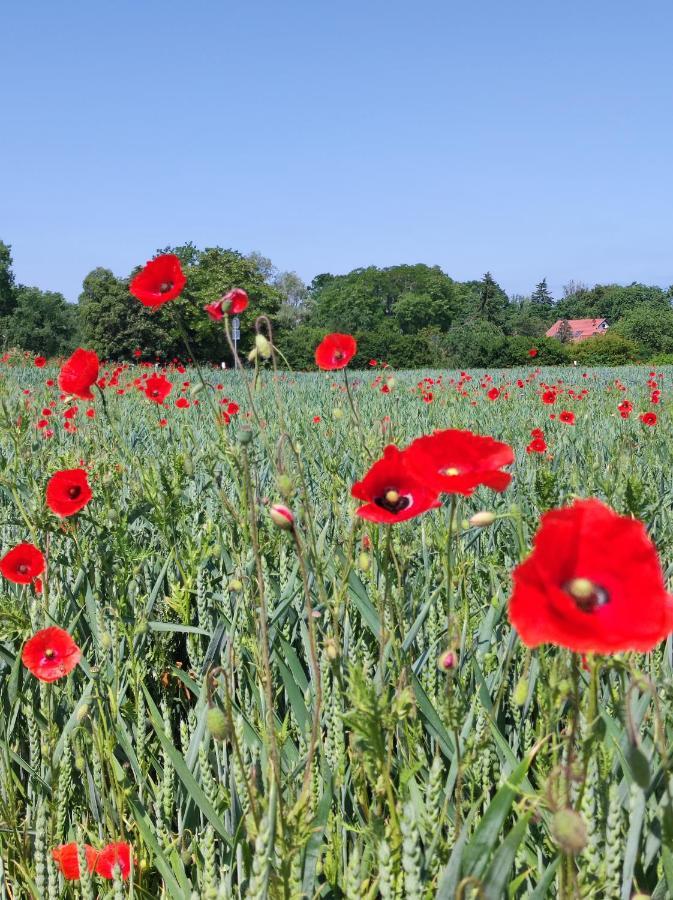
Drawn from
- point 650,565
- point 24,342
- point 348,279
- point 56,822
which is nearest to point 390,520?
point 650,565

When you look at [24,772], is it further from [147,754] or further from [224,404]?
[224,404]

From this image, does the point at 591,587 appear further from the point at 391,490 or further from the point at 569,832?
the point at 391,490

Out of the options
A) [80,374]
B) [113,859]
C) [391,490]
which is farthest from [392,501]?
[80,374]

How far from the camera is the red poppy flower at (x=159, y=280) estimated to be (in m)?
1.46

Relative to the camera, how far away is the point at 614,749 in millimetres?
1078

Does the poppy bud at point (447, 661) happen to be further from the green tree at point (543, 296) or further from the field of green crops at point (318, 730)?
the green tree at point (543, 296)

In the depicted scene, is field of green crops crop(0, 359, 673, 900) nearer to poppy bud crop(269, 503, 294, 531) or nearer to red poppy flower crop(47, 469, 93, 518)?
poppy bud crop(269, 503, 294, 531)

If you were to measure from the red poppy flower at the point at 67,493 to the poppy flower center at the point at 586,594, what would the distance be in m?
1.14

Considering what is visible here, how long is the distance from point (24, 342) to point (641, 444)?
5055cm

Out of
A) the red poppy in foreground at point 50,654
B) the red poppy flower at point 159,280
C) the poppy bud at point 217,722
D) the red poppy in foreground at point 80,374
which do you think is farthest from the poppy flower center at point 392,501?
the red poppy in foreground at point 80,374

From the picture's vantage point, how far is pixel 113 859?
1.03 metres

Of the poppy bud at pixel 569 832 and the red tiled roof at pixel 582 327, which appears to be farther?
the red tiled roof at pixel 582 327

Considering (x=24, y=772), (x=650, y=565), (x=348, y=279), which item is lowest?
(x=24, y=772)

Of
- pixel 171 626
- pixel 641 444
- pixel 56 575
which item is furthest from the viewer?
pixel 641 444
